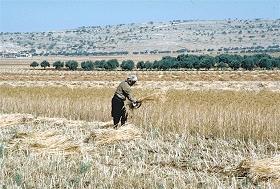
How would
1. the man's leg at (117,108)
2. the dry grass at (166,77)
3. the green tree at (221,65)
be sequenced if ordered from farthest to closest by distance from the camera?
the green tree at (221,65) < the dry grass at (166,77) < the man's leg at (117,108)

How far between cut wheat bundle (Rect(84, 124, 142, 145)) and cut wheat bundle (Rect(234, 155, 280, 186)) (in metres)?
3.75

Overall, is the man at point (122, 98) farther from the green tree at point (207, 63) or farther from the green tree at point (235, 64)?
the green tree at point (207, 63)

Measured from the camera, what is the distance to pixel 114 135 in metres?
11.3

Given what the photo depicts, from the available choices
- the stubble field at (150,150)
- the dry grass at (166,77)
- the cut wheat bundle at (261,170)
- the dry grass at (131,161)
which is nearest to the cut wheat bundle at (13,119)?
the stubble field at (150,150)

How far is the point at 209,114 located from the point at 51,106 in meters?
6.85

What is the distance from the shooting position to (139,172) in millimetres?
7523

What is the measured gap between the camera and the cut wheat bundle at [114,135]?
36.2 feet

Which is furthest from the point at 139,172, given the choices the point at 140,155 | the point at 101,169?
the point at 140,155

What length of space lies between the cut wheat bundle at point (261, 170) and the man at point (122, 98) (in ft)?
16.0

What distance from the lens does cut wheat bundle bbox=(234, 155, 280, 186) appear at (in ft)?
23.8

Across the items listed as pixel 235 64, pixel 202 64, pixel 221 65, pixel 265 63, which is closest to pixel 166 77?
pixel 235 64

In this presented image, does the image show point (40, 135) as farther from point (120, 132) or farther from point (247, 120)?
point (247, 120)

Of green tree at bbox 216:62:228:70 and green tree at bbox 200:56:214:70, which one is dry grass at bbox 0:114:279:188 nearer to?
green tree at bbox 200:56:214:70

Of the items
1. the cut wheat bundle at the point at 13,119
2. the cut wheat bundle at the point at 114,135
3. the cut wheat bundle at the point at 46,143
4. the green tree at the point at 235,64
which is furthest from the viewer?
the green tree at the point at 235,64
